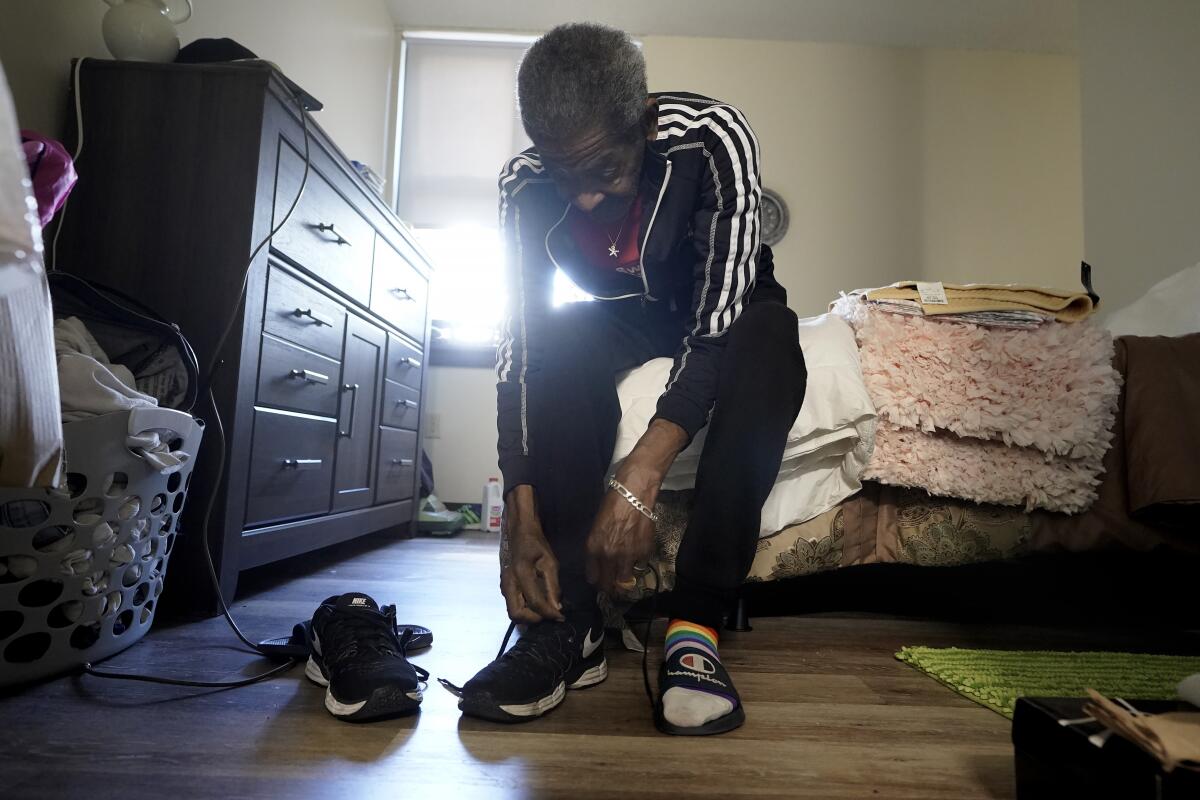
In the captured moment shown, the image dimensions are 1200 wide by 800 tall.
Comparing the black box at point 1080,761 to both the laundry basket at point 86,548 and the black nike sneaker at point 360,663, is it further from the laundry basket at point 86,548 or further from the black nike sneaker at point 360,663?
the laundry basket at point 86,548

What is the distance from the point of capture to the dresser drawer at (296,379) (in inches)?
55.3

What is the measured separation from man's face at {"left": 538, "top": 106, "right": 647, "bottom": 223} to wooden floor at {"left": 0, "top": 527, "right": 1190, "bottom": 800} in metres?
0.64

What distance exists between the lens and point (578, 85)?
34.5 inches

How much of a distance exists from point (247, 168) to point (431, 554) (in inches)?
50.0

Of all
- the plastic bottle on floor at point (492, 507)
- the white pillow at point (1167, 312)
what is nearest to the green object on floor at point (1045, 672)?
the white pillow at point (1167, 312)

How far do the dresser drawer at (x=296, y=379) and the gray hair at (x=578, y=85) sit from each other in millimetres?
776

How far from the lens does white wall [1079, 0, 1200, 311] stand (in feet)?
6.37

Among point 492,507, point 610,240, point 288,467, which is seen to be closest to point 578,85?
point 610,240

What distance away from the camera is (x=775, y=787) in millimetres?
617

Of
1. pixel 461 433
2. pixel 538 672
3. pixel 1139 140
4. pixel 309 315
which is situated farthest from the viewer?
pixel 461 433

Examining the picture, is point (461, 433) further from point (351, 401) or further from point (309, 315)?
point (309, 315)

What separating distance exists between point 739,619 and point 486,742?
2.11 feet

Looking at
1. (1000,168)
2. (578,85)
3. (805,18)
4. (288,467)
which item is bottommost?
(288,467)

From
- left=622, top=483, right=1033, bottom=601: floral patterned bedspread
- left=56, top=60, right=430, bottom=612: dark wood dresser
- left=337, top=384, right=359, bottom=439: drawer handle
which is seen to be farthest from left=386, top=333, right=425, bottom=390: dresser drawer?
left=622, top=483, right=1033, bottom=601: floral patterned bedspread
